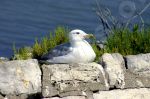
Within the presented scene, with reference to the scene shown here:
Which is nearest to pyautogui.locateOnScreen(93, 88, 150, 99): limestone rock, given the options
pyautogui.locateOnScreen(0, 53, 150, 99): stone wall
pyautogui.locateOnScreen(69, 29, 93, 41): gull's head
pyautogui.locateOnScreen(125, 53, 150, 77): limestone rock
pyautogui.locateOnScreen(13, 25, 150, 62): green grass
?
pyautogui.locateOnScreen(0, 53, 150, 99): stone wall

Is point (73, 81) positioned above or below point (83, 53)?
below

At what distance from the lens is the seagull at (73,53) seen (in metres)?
6.05

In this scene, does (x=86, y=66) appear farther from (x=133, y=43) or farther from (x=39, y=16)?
(x=39, y=16)

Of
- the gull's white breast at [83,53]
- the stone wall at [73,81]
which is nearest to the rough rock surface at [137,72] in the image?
the stone wall at [73,81]

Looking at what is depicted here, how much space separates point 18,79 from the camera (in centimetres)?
569

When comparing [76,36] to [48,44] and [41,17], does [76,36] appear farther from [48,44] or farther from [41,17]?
[41,17]

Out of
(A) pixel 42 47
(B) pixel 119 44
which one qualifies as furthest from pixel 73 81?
(A) pixel 42 47

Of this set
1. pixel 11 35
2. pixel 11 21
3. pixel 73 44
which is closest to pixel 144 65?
pixel 73 44

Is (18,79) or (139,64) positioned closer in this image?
(18,79)

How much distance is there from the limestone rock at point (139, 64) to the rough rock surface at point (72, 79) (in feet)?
1.06

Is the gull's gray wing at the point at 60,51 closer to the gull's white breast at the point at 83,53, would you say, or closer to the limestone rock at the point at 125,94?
the gull's white breast at the point at 83,53

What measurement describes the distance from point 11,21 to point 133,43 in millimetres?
5315

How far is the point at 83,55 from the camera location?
6043mm

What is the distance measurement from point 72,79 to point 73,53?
1.53 feet
